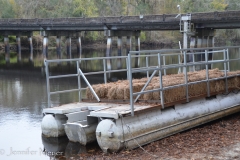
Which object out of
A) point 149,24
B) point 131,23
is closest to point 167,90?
point 149,24

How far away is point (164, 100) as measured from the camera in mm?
10867

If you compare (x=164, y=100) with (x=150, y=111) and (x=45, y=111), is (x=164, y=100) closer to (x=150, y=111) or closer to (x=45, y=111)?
(x=150, y=111)

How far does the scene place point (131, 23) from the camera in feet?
145

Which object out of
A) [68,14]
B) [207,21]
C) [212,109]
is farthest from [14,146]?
[68,14]

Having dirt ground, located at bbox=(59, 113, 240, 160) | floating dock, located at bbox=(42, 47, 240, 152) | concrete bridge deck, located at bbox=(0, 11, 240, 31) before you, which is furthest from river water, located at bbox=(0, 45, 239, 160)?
concrete bridge deck, located at bbox=(0, 11, 240, 31)

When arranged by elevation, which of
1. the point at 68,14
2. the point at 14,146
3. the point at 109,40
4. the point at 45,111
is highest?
the point at 68,14

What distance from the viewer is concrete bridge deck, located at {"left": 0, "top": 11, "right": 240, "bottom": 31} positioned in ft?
122

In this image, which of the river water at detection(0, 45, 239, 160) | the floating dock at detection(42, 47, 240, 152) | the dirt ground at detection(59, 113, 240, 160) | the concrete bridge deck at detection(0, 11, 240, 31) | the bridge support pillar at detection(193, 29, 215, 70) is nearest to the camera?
the dirt ground at detection(59, 113, 240, 160)

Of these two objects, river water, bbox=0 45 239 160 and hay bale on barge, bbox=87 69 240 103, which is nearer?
river water, bbox=0 45 239 160

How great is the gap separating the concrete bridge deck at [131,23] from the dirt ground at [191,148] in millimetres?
26436

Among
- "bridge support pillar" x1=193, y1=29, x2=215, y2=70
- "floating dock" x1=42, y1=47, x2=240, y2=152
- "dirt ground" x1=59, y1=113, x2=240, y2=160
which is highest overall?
"bridge support pillar" x1=193, y1=29, x2=215, y2=70

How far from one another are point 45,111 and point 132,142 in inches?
112

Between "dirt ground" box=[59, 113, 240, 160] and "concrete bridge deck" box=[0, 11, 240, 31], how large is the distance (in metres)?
26.4

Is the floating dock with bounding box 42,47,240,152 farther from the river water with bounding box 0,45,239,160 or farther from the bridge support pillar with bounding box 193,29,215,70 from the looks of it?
the bridge support pillar with bounding box 193,29,215,70
